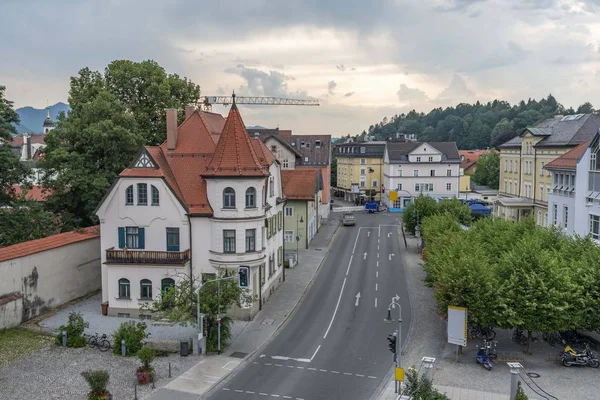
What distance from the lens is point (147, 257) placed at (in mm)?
38500

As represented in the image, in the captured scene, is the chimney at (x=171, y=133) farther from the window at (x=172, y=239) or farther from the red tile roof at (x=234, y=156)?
the window at (x=172, y=239)

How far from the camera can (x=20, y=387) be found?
89.5 feet

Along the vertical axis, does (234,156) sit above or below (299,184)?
above

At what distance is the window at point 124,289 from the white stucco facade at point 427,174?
2817 inches

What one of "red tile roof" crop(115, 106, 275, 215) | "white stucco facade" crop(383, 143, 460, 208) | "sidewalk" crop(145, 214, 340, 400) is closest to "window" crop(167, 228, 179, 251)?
"red tile roof" crop(115, 106, 275, 215)

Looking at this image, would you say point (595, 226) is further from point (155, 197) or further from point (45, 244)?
point (45, 244)

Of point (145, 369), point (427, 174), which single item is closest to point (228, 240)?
point (145, 369)

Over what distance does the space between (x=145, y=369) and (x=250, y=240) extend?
12728mm

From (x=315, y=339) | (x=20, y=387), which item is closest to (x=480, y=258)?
(x=315, y=339)

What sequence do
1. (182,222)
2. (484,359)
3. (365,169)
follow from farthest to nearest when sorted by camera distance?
(365,169) < (182,222) < (484,359)

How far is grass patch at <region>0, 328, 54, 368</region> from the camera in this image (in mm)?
31438

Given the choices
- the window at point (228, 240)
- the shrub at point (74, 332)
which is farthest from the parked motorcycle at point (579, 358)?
the shrub at point (74, 332)

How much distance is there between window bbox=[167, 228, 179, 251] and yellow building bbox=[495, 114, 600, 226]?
4293 cm

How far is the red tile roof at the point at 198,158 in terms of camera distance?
38.2 metres
